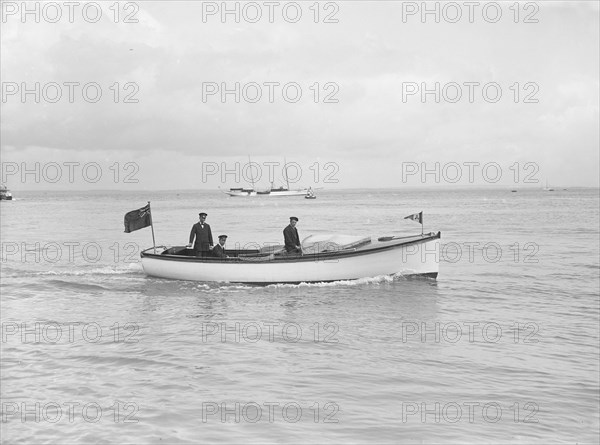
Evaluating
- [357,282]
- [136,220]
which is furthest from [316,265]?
[136,220]

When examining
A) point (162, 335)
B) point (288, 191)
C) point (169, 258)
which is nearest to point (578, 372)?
point (162, 335)

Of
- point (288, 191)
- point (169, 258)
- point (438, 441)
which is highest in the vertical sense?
point (288, 191)

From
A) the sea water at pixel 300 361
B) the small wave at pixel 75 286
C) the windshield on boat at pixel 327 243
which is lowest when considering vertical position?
the sea water at pixel 300 361

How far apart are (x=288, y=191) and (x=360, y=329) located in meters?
179

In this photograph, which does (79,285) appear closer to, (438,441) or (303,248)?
(303,248)

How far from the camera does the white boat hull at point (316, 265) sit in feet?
70.8

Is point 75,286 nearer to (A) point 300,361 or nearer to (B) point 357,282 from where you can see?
(B) point 357,282

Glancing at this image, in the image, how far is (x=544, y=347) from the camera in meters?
14.0

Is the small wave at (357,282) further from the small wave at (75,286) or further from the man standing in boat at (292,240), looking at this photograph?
the small wave at (75,286)

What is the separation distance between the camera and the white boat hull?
850 inches

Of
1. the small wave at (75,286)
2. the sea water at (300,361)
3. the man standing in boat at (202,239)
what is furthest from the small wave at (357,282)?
the small wave at (75,286)

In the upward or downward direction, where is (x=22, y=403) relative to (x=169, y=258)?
downward

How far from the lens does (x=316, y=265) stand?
21.7 metres

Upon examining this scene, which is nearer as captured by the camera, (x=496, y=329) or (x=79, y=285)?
(x=496, y=329)
